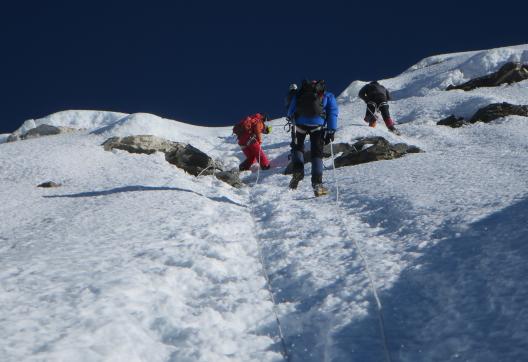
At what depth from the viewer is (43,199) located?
889 centimetres

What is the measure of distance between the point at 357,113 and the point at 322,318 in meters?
17.9

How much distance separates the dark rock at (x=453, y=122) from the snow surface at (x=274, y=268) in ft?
20.2

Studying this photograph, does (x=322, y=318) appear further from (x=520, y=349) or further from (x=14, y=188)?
(x=14, y=188)

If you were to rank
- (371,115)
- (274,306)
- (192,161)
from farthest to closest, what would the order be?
(371,115) < (192,161) < (274,306)

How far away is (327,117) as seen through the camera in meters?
8.98

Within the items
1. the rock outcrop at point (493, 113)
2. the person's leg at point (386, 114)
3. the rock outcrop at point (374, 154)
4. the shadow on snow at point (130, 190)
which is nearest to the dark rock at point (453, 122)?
the rock outcrop at point (493, 113)

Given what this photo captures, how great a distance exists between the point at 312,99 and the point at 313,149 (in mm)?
844

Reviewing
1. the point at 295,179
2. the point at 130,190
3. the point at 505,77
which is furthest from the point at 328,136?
the point at 505,77

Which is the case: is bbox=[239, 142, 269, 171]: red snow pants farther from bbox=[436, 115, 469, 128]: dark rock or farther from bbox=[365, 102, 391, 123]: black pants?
bbox=[436, 115, 469, 128]: dark rock

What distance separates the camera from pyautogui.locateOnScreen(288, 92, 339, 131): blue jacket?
29.1 ft

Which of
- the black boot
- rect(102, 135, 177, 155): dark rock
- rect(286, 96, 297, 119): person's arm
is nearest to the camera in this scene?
rect(286, 96, 297, 119): person's arm

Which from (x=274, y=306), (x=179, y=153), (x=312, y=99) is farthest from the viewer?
(x=179, y=153)

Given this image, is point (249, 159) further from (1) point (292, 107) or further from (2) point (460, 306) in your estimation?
(2) point (460, 306)

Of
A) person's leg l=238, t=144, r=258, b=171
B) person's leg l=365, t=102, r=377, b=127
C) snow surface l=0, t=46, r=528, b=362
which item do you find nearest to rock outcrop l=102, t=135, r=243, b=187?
person's leg l=238, t=144, r=258, b=171
